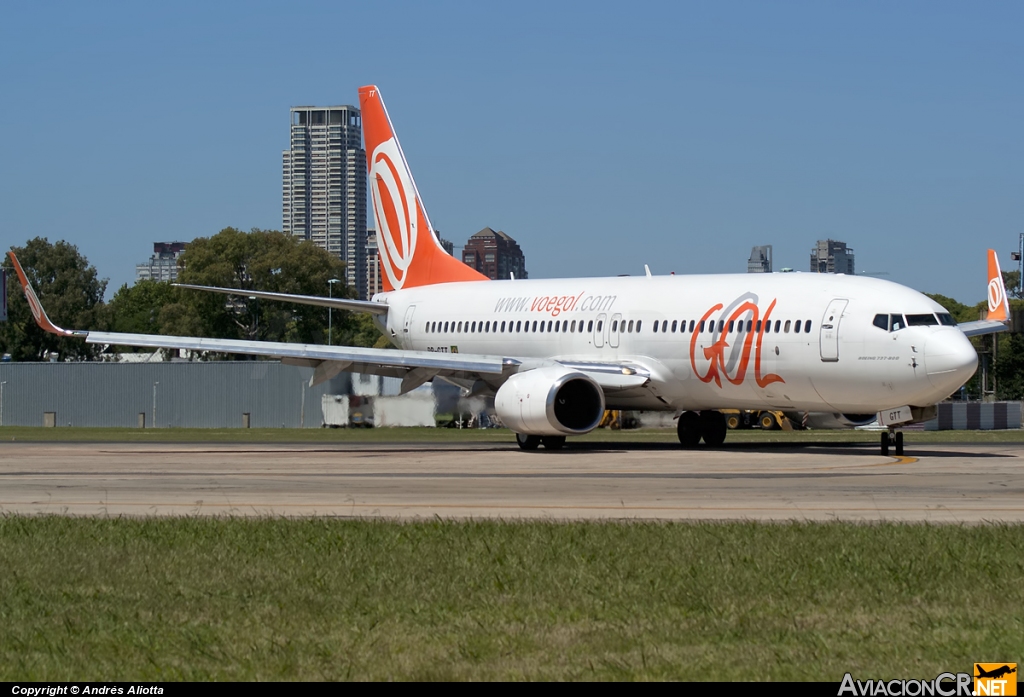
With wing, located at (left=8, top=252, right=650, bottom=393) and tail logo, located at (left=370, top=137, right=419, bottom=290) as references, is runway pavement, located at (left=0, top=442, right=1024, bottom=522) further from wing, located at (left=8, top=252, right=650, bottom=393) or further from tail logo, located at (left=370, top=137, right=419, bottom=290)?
tail logo, located at (left=370, top=137, right=419, bottom=290)

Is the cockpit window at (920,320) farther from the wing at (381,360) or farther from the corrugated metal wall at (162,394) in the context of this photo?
the corrugated metal wall at (162,394)

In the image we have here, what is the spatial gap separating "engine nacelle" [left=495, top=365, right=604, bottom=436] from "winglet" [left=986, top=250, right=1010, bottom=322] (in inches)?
681

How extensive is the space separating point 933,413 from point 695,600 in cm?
1879

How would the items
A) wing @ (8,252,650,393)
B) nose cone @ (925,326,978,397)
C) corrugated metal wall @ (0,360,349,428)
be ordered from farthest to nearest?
corrugated metal wall @ (0,360,349,428) → wing @ (8,252,650,393) → nose cone @ (925,326,978,397)

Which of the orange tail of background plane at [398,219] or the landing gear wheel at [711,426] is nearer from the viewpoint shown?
the landing gear wheel at [711,426]

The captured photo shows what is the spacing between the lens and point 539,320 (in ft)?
116

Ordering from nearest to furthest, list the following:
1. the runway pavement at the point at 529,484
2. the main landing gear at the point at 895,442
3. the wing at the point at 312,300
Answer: the runway pavement at the point at 529,484, the main landing gear at the point at 895,442, the wing at the point at 312,300

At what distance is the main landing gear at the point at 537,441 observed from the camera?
3222 centimetres

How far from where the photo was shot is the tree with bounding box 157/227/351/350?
10525 cm

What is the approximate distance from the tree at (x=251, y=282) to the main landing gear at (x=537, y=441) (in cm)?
7213

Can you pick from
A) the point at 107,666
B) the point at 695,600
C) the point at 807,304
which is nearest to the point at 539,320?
the point at 807,304

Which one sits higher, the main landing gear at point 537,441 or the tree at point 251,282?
the tree at point 251,282

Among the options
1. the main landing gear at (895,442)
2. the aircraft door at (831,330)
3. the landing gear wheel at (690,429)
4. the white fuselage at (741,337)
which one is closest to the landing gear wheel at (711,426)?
the landing gear wheel at (690,429)

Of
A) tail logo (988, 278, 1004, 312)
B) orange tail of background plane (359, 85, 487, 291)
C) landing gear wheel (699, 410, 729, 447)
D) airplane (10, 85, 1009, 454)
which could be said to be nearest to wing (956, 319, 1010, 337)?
airplane (10, 85, 1009, 454)
